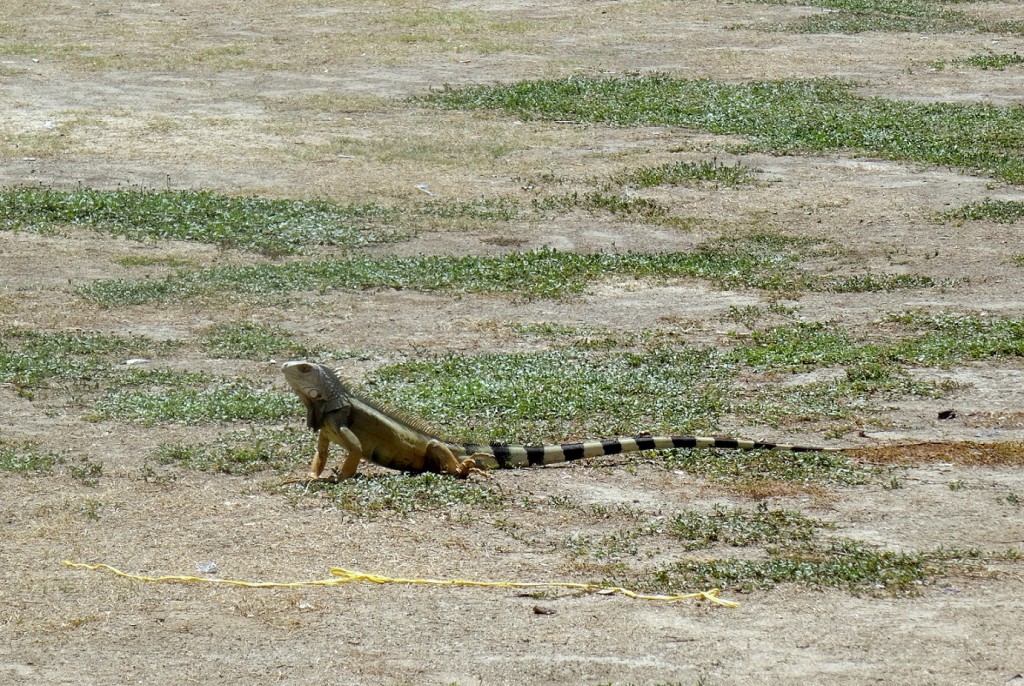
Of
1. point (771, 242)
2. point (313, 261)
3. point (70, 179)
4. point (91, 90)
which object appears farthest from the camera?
point (91, 90)

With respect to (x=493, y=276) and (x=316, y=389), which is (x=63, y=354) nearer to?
(x=316, y=389)

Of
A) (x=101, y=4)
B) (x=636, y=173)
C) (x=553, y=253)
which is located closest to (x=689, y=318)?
(x=553, y=253)

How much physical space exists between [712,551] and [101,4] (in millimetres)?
18852

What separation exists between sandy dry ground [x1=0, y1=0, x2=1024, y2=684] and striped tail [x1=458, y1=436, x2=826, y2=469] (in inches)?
4.5

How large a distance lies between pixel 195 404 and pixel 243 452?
40.9 inches

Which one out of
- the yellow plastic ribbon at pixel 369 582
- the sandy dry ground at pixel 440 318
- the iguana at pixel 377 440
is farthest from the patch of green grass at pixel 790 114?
the yellow plastic ribbon at pixel 369 582

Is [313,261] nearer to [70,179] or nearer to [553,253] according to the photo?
[553,253]

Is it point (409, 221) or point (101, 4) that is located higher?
point (101, 4)

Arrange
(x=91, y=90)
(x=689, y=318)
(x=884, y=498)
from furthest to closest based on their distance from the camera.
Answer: (x=91, y=90) → (x=689, y=318) → (x=884, y=498)

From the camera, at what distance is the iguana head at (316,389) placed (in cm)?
761

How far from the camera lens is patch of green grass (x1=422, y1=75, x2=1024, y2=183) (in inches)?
618

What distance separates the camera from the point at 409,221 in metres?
13.5

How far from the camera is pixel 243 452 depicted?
7875 mm

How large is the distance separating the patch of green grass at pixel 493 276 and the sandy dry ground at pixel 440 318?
248mm
